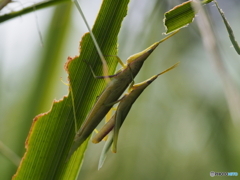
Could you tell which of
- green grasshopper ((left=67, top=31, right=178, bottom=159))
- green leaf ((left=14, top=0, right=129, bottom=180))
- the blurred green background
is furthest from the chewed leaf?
the blurred green background

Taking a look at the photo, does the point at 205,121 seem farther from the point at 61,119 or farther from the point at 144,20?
the point at 61,119

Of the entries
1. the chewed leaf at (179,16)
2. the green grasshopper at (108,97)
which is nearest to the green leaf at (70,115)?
the green grasshopper at (108,97)

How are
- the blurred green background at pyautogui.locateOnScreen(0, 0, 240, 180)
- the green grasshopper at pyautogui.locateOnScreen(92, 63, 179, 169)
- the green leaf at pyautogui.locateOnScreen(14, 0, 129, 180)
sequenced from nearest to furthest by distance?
1. the green leaf at pyautogui.locateOnScreen(14, 0, 129, 180)
2. the green grasshopper at pyautogui.locateOnScreen(92, 63, 179, 169)
3. the blurred green background at pyautogui.locateOnScreen(0, 0, 240, 180)

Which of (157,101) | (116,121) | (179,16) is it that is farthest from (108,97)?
(157,101)

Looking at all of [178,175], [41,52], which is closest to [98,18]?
[41,52]

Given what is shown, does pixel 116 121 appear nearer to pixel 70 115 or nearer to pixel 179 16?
pixel 70 115

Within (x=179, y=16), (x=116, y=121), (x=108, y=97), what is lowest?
(x=116, y=121)

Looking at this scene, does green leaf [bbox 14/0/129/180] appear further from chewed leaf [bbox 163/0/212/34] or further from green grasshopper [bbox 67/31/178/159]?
chewed leaf [bbox 163/0/212/34]
